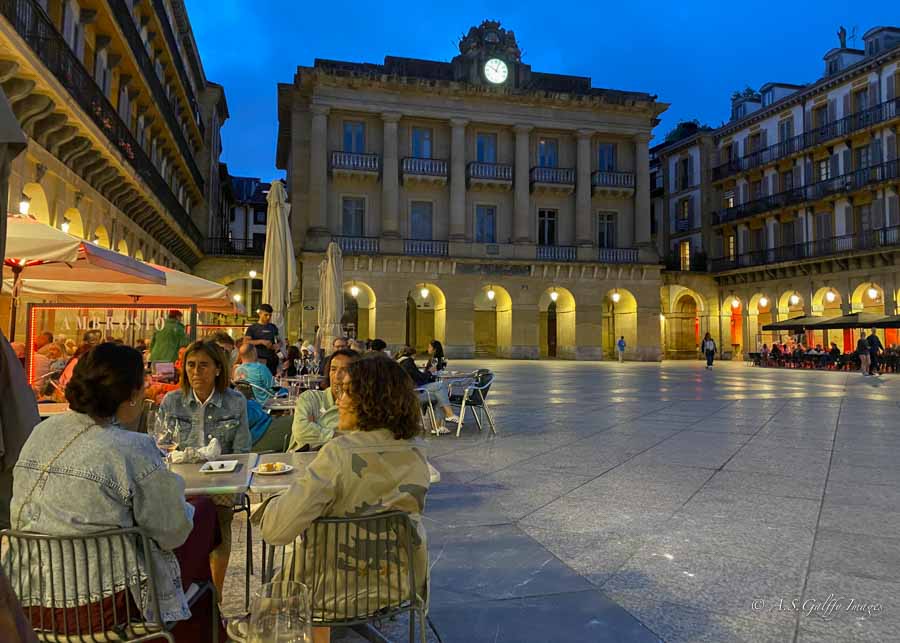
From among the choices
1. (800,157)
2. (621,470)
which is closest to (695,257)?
(800,157)

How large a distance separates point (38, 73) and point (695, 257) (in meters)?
36.6

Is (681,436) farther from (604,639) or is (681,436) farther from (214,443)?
(214,443)

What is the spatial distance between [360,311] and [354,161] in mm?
8023

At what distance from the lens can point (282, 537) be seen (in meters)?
2.17

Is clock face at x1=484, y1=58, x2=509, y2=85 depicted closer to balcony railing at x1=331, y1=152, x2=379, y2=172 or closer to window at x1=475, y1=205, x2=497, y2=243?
window at x1=475, y1=205, x2=497, y2=243

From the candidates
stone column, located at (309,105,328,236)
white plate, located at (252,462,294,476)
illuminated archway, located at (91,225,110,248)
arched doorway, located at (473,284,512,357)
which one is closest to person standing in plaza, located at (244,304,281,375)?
white plate, located at (252,462,294,476)

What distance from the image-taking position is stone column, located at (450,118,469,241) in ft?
107

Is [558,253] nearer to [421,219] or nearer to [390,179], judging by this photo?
[421,219]

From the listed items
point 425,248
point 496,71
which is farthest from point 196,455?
point 496,71

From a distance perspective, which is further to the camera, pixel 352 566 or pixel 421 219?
pixel 421 219

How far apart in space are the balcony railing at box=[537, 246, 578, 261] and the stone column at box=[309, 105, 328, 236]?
449 inches

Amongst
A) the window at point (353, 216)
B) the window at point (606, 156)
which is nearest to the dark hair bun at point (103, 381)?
the window at point (353, 216)

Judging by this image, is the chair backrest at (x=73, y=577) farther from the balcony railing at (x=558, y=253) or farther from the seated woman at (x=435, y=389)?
the balcony railing at (x=558, y=253)

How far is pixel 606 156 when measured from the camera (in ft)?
117
